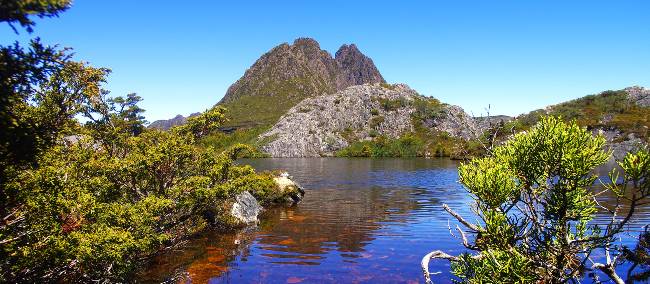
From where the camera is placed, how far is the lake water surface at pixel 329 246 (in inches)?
1080

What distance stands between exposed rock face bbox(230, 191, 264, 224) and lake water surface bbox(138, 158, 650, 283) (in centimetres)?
Answer: 150

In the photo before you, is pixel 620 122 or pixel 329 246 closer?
pixel 329 246

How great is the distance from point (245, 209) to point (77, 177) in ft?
76.6

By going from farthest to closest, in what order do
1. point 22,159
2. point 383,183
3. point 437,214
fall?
1. point 383,183
2. point 437,214
3. point 22,159

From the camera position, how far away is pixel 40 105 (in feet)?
63.3

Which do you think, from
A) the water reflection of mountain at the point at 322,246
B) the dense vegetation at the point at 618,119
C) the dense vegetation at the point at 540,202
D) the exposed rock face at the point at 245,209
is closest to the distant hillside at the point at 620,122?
the dense vegetation at the point at 618,119

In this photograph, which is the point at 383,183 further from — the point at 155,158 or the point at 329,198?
the point at 155,158

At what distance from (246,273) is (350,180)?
61470 mm

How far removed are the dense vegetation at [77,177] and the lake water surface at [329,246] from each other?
3434 mm

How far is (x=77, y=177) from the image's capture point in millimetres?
22344

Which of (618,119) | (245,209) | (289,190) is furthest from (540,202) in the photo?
(618,119)

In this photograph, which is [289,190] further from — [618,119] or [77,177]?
[618,119]

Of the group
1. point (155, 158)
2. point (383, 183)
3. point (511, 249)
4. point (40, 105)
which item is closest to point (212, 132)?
point (155, 158)

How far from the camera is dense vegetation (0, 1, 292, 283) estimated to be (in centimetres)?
1091
